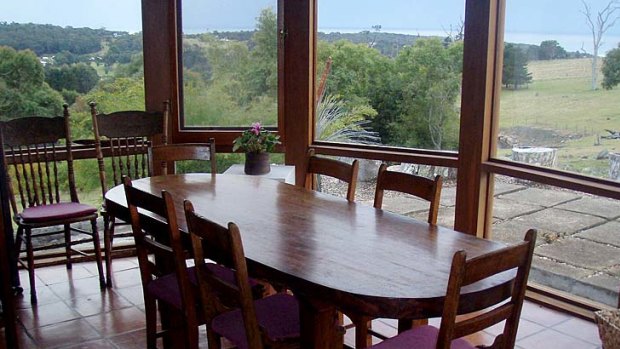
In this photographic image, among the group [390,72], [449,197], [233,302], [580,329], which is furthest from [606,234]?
[233,302]

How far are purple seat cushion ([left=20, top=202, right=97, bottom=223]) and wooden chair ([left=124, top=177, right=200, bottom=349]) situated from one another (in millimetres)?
1095

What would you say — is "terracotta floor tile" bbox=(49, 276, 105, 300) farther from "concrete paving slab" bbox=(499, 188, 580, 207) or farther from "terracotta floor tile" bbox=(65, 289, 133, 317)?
"concrete paving slab" bbox=(499, 188, 580, 207)

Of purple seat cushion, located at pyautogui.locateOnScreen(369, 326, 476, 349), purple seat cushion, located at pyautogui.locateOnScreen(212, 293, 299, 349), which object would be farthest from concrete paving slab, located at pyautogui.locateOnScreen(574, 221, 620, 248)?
purple seat cushion, located at pyautogui.locateOnScreen(212, 293, 299, 349)

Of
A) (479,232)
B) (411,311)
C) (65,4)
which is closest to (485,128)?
(479,232)

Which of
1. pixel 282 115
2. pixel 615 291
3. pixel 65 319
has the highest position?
pixel 282 115

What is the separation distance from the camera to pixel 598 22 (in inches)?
132

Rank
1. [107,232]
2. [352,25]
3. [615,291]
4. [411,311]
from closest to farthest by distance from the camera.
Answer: [411,311] < [615,291] < [107,232] < [352,25]

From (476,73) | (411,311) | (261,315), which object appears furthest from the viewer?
(476,73)

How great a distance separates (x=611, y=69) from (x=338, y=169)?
1.53 metres

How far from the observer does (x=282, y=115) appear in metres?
4.66

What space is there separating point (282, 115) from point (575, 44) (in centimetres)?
204

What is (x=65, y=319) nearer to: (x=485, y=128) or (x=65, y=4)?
(x=65, y=4)

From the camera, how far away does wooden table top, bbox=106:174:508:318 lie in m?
1.78

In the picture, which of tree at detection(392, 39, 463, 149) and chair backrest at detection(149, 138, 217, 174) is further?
tree at detection(392, 39, 463, 149)
